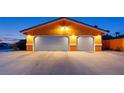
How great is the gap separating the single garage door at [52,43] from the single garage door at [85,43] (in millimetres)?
1311

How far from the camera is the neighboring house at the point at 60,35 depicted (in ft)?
78.1

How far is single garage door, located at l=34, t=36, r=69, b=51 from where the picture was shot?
79.0 feet

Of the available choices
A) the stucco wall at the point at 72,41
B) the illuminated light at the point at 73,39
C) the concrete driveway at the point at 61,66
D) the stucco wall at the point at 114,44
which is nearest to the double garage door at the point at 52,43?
the illuminated light at the point at 73,39

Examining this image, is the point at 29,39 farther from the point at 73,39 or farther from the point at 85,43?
the point at 85,43

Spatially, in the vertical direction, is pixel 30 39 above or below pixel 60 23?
below

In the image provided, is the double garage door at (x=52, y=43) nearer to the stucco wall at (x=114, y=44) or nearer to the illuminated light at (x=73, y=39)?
the illuminated light at (x=73, y=39)

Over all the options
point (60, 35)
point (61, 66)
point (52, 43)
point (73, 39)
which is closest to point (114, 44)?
point (73, 39)

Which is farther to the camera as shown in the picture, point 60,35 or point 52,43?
point 52,43

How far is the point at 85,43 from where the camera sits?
24578 millimetres

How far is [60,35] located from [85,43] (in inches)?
112

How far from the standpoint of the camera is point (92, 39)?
2469 centimetres
